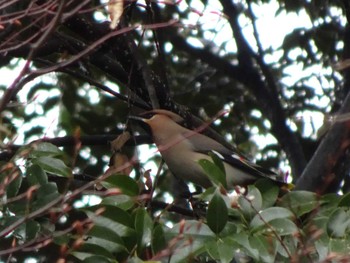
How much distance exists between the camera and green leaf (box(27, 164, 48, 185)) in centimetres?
433

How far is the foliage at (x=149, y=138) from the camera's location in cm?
388

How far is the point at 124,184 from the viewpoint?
4.39m

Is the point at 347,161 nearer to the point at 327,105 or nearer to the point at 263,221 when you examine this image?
the point at 327,105

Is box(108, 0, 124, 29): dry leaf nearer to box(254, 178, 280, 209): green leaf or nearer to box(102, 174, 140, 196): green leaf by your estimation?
box(102, 174, 140, 196): green leaf

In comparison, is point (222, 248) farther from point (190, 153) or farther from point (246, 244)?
point (190, 153)

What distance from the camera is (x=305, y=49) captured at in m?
7.54

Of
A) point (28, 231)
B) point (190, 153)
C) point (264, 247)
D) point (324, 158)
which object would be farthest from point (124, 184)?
point (190, 153)

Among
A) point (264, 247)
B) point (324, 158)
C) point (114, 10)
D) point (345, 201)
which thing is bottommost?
point (264, 247)

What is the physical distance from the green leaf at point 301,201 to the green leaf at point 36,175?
996mm

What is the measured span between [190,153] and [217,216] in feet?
7.34

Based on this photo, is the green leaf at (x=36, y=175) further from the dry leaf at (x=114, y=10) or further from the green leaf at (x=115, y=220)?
the dry leaf at (x=114, y=10)

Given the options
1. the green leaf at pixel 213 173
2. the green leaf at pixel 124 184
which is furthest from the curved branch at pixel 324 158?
the green leaf at pixel 124 184

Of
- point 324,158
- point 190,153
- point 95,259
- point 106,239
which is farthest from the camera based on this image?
point 190,153

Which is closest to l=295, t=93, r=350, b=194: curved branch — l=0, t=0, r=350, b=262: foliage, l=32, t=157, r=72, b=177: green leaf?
l=0, t=0, r=350, b=262: foliage
